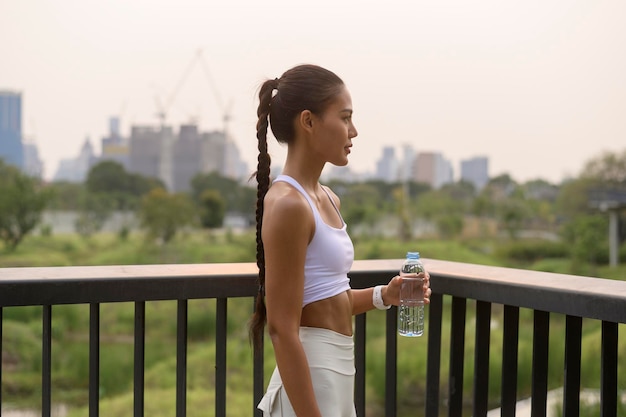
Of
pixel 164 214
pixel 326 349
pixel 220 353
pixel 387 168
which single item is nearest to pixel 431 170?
pixel 387 168

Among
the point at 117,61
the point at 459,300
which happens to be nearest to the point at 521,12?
the point at 117,61

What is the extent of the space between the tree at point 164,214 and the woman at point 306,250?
29069 mm

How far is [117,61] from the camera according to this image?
41.0 m

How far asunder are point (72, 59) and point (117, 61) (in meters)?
2.22

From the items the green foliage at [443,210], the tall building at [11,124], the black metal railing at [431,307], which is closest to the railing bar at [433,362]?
the black metal railing at [431,307]

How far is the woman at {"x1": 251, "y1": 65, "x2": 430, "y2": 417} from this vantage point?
4.71 ft

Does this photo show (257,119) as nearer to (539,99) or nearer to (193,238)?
(193,238)

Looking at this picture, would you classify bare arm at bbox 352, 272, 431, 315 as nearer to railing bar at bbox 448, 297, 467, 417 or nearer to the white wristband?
the white wristband

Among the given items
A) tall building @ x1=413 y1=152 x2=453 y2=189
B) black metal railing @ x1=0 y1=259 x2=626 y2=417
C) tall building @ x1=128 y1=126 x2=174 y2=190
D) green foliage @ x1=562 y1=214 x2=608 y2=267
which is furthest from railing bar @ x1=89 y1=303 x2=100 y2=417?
tall building @ x1=128 y1=126 x2=174 y2=190

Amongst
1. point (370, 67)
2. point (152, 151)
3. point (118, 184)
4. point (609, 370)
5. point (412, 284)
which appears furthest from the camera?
point (370, 67)

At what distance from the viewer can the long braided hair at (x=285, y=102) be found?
1549 mm

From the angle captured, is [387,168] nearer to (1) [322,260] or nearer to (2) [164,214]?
(2) [164,214]

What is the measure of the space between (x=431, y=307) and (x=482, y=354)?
0.18m

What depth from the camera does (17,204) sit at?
28766mm
